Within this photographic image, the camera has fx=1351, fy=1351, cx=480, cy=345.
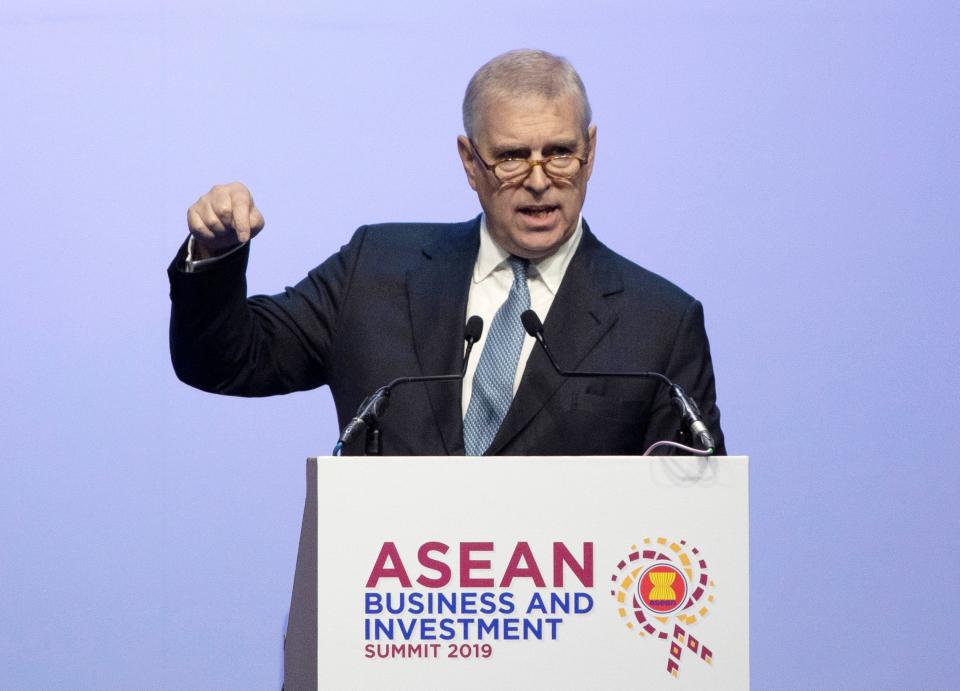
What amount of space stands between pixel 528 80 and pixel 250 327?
601 millimetres

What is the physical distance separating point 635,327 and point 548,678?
0.82m

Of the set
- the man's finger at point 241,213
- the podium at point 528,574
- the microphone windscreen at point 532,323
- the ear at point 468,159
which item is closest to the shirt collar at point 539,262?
the ear at point 468,159

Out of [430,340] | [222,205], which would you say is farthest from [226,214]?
[430,340]

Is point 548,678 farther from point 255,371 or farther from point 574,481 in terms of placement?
point 255,371

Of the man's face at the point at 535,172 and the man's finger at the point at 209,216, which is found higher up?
the man's face at the point at 535,172

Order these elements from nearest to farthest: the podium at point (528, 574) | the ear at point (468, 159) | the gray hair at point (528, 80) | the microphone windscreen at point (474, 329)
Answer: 1. the podium at point (528, 574)
2. the microphone windscreen at point (474, 329)
3. the gray hair at point (528, 80)
4. the ear at point (468, 159)

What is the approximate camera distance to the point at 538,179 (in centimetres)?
215

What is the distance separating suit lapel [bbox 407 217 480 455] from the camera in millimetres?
2062

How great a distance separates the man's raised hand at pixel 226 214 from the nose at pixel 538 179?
0.49 meters

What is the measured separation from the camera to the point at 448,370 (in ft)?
6.97

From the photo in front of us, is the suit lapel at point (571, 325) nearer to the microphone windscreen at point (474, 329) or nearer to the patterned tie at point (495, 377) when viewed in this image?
the patterned tie at point (495, 377)

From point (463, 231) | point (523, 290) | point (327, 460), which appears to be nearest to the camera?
point (327, 460)

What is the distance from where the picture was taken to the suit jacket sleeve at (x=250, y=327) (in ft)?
6.60

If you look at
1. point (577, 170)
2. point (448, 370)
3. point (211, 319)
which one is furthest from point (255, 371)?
point (577, 170)
